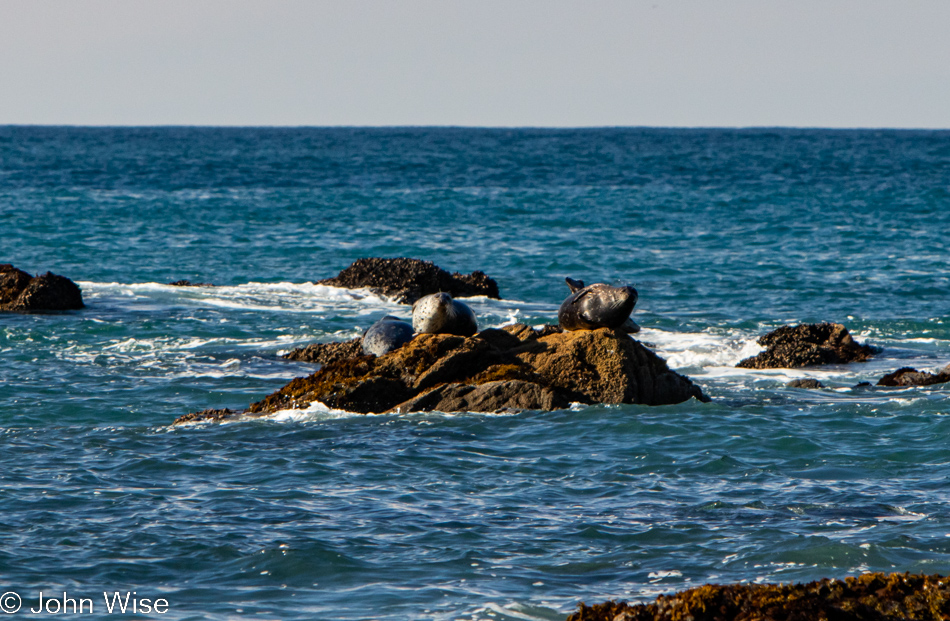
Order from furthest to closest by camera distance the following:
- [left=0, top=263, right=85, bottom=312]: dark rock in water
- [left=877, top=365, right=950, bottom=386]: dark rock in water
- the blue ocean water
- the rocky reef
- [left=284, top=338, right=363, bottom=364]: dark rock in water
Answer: [left=0, top=263, right=85, bottom=312]: dark rock in water → [left=284, top=338, right=363, bottom=364]: dark rock in water → [left=877, top=365, right=950, bottom=386]: dark rock in water → the blue ocean water → the rocky reef

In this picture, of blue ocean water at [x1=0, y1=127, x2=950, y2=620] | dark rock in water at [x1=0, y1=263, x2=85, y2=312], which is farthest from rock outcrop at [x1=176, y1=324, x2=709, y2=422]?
dark rock in water at [x1=0, y1=263, x2=85, y2=312]

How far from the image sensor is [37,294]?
21641mm

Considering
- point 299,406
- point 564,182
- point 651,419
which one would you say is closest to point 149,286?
point 299,406

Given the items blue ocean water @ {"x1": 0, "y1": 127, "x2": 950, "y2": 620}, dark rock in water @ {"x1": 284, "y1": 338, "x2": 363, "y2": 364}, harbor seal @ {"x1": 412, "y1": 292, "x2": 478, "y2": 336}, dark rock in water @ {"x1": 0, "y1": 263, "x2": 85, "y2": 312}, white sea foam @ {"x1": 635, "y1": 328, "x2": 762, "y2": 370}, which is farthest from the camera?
dark rock in water @ {"x1": 0, "y1": 263, "x2": 85, "y2": 312}

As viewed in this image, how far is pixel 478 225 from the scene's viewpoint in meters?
43.0

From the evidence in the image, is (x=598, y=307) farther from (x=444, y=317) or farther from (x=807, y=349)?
(x=807, y=349)

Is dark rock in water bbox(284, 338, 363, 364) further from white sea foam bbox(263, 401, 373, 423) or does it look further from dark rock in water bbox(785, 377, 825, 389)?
dark rock in water bbox(785, 377, 825, 389)

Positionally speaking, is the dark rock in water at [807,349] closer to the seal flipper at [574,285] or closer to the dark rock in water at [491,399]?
the seal flipper at [574,285]

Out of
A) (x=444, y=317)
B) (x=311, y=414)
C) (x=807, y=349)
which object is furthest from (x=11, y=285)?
(x=807, y=349)

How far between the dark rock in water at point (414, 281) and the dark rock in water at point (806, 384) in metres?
9.86

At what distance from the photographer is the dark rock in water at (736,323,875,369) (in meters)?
17.8

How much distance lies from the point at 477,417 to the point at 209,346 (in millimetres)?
7286

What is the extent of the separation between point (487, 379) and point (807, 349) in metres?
6.70

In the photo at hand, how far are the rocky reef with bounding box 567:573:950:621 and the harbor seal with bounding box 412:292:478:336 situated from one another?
863 cm
